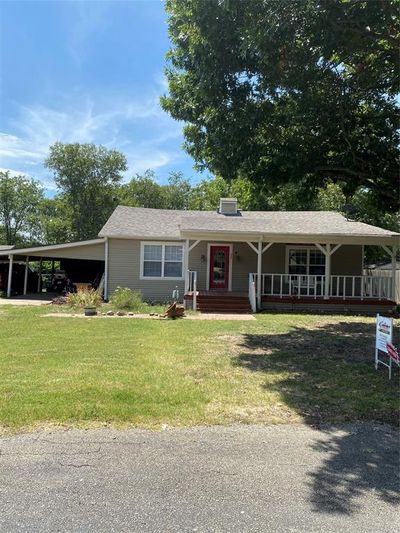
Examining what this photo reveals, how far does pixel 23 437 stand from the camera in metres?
4.32

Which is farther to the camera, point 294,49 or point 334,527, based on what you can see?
point 294,49

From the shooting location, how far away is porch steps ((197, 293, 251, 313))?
16.4 m

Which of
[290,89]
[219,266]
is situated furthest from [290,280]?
[290,89]

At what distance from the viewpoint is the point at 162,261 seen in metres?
19.8

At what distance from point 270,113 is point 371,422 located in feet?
21.7

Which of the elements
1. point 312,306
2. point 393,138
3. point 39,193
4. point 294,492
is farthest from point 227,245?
point 39,193

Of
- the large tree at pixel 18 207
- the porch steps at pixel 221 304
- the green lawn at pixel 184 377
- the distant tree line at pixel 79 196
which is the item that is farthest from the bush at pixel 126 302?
the large tree at pixel 18 207

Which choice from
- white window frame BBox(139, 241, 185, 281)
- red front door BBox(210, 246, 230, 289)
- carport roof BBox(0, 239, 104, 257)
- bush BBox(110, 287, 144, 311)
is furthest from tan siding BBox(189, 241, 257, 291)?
carport roof BBox(0, 239, 104, 257)

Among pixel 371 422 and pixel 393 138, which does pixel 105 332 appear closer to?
pixel 371 422

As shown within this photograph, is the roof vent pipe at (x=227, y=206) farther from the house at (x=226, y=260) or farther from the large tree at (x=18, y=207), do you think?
the large tree at (x=18, y=207)

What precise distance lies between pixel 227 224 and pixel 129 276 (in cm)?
478

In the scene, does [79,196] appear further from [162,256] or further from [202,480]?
[202,480]

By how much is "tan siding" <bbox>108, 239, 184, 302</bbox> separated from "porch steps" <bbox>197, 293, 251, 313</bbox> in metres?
3.19

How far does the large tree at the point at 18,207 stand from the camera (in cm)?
4831
